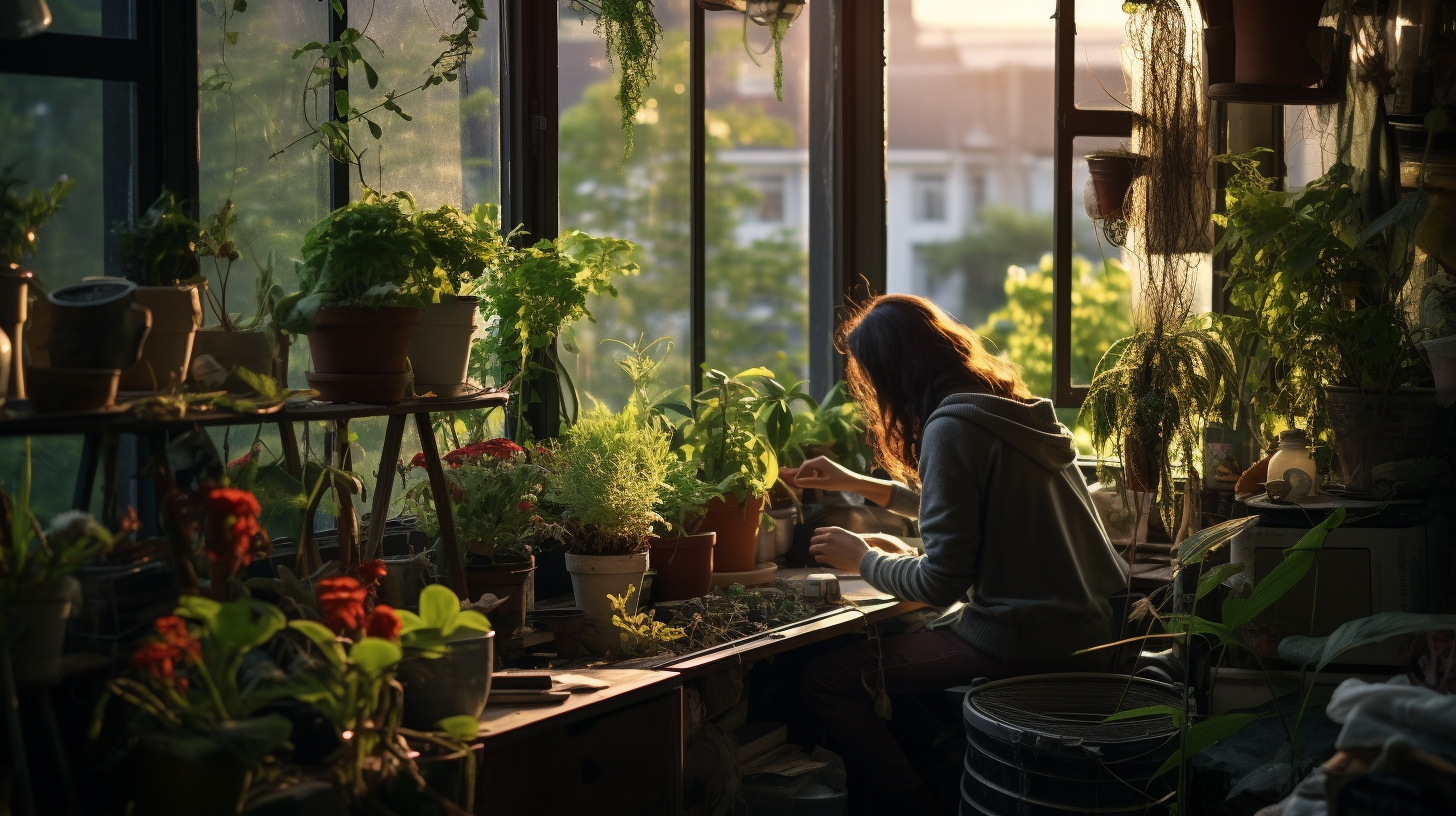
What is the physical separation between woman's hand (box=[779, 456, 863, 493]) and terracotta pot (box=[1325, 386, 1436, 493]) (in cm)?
118

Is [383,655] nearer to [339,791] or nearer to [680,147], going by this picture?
[339,791]

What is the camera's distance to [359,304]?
6.92ft

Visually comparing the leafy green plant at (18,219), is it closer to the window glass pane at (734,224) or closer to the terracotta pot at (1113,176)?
the window glass pane at (734,224)

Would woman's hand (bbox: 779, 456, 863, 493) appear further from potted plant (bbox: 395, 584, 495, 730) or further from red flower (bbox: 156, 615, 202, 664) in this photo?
red flower (bbox: 156, 615, 202, 664)

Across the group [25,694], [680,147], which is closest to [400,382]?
[25,694]

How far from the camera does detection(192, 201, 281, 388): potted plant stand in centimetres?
207

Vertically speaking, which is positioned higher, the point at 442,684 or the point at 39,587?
the point at 39,587

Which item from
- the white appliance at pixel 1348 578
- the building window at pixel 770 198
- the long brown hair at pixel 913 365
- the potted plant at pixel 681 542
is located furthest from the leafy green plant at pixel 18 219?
the building window at pixel 770 198

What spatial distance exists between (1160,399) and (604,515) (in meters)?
1.52

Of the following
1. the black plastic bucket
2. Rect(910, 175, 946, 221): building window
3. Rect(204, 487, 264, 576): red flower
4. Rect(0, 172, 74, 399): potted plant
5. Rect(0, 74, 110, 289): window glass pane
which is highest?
Rect(910, 175, 946, 221): building window

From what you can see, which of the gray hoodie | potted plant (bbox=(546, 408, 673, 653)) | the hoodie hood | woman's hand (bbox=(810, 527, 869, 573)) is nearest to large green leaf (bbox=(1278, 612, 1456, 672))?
the gray hoodie

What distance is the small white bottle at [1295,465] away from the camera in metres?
2.94

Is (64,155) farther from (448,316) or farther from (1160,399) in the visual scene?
(1160,399)

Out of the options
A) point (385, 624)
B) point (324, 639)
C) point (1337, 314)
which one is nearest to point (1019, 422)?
point (1337, 314)
